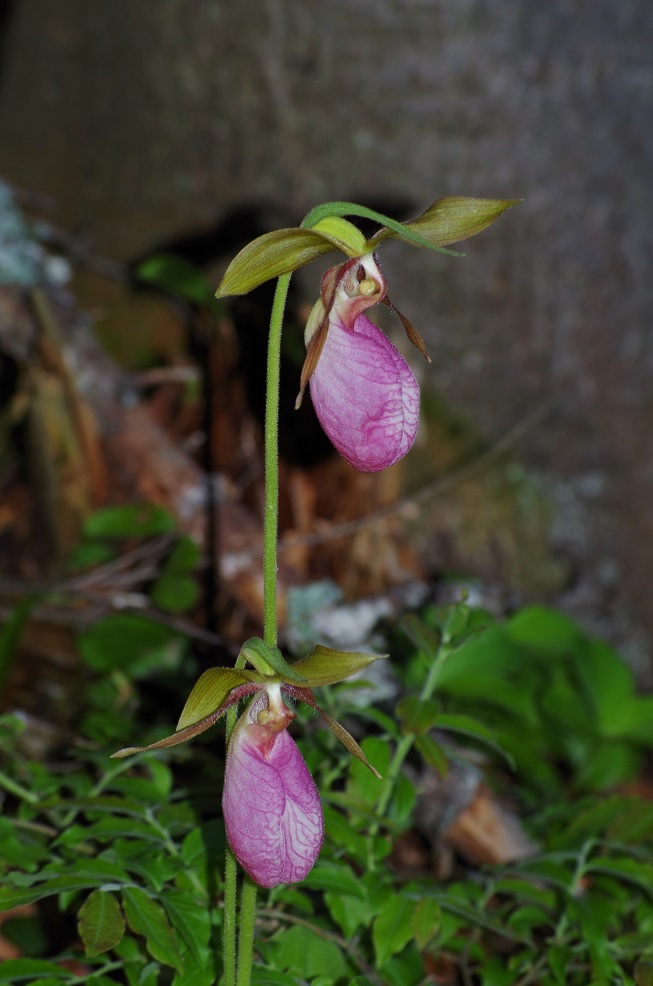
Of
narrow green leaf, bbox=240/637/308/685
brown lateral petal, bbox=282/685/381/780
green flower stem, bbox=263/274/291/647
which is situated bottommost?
brown lateral petal, bbox=282/685/381/780

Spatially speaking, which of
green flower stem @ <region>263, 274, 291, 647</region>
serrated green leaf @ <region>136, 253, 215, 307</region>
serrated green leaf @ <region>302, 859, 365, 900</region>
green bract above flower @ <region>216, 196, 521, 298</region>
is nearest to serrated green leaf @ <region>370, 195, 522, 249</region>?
green bract above flower @ <region>216, 196, 521, 298</region>

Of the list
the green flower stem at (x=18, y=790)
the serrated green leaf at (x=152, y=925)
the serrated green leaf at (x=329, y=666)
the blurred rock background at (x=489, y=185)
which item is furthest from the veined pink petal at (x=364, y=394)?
the blurred rock background at (x=489, y=185)

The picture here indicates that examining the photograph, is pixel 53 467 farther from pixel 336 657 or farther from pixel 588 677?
pixel 336 657

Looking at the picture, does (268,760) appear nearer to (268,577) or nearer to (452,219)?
(268,577)

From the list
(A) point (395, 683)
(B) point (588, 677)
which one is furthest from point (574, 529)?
(A) point (395, 683)

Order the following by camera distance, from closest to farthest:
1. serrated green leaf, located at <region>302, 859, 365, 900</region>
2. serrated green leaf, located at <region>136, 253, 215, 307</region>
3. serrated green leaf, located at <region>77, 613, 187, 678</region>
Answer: serrated green leaf, located at <region>302, 859, 365, 900</region>
serrated green leaf, located at <region>77, 613, 187, 678</region>
serrated green leaf, located at <region>136, 253, 215, 307</region>

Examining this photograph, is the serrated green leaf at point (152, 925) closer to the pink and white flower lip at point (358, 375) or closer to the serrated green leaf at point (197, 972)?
the serrated green leaf at point (197, 972)

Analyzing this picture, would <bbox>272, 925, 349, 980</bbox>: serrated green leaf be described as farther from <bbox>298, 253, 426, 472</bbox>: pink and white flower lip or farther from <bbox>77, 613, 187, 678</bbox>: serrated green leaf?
<bbox>77, 613, 187, 678</bbox>: serrated green leaf

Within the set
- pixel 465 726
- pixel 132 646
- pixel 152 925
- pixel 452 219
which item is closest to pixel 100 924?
pixel 152 925
